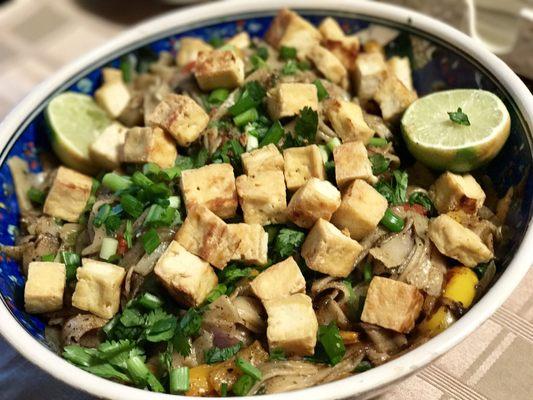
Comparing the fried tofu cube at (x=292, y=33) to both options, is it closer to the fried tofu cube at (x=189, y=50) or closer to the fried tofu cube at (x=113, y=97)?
the fried tofu cube at (x=189, y=50)

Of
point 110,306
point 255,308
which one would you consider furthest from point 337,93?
point 110,306

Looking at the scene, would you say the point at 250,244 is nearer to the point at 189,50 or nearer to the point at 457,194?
the point at 457,194

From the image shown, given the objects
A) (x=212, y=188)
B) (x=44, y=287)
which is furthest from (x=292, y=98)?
(x=44, y=287)

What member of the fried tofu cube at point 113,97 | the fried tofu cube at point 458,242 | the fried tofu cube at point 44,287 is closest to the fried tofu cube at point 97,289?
the fried tofu cube at point 44,287

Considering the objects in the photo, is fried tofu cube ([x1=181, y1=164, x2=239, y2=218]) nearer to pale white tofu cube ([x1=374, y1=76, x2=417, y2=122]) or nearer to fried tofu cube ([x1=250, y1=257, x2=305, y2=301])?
fried tofu cube ([x1=250, y1=257, x2=305, y2=301])

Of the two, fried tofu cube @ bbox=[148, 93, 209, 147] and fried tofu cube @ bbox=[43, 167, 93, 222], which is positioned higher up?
fried tofu cube @ bbox=[148, 93, 209, 147]

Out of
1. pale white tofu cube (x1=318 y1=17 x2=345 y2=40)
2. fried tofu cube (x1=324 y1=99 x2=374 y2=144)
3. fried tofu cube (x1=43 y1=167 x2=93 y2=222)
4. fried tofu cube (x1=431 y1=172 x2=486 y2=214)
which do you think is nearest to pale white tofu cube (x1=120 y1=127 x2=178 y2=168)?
fried tofu cube (x1=43 y1=167 x2=93 y2=222)

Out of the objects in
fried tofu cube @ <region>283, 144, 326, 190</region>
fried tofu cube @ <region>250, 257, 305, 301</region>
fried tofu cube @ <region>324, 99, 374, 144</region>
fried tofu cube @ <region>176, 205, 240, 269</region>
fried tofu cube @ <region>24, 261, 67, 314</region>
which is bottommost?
fried tofu cube @ <region>24, 261, 67, 314</region>
